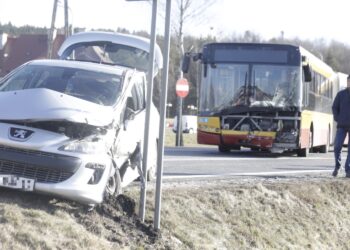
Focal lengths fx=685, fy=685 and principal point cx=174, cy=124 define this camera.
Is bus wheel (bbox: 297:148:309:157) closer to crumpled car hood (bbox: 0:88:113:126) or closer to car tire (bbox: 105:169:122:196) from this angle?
car tire (bbox: 105:169:122:196)

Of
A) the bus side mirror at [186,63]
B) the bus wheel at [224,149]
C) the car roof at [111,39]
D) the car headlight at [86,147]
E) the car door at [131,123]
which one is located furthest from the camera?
the bus wheel at [224,149]

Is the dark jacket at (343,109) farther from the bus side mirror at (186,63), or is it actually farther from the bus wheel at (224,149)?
the bus wheel at (224,149)

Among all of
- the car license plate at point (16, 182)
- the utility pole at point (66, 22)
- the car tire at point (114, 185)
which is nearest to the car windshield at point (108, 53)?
the car tire at point (114, 185)

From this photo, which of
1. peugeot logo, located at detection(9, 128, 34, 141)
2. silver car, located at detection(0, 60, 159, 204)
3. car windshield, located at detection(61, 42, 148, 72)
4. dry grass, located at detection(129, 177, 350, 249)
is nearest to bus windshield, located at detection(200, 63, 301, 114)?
dry grass, located at detection(129, 177, 350, 249)

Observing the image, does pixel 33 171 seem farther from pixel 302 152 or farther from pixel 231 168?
pixel 302 152

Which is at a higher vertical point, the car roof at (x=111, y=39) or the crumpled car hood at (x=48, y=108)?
the car roof at (x=111, y=39)

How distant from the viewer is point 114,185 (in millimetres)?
7590

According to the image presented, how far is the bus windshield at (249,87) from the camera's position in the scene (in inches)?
721

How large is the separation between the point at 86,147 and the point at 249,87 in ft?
39.6

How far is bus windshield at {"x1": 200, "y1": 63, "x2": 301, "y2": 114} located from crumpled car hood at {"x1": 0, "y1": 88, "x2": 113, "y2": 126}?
37.3 ft

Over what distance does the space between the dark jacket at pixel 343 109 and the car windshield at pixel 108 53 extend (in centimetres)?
391

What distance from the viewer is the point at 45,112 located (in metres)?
6.87

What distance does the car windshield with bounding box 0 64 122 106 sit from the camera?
26.7 ft

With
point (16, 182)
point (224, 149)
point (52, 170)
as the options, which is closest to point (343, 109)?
point (52, 170)
